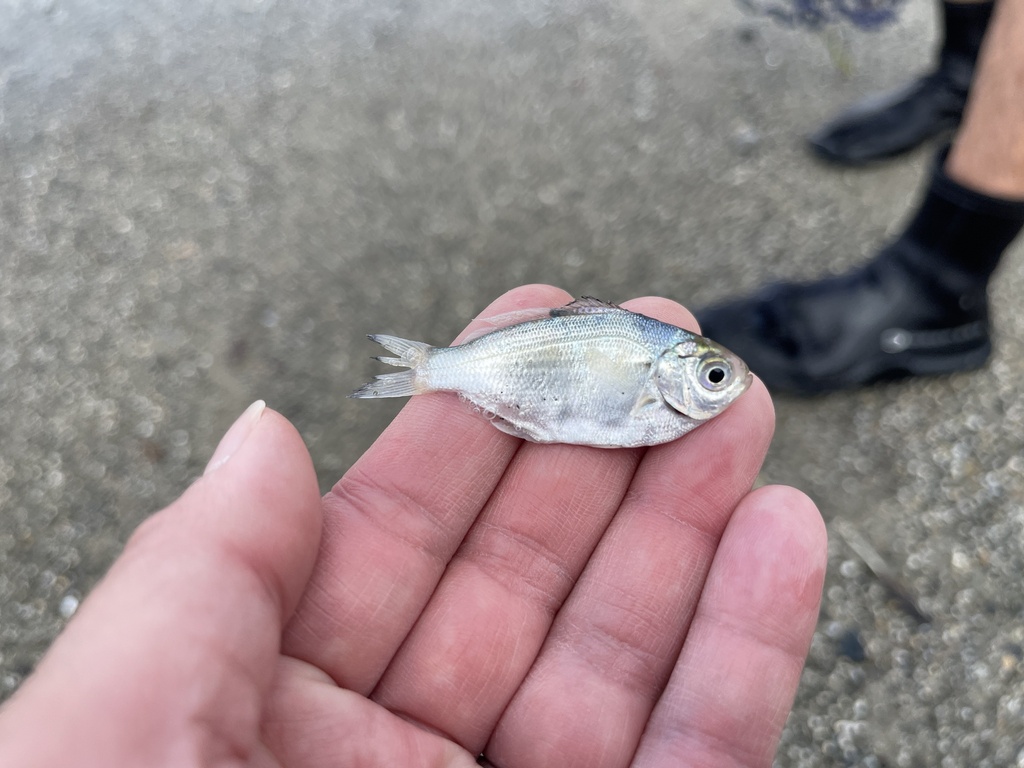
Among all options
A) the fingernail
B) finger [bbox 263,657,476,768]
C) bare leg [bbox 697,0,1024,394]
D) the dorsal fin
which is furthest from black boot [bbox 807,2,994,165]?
finger [bbox 263,657,476,768]

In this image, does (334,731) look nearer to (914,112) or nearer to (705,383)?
(705,383)

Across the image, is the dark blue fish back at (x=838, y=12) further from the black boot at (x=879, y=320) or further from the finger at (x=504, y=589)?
the finger at (x=504, y=589)

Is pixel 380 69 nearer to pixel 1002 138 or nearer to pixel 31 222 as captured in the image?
pixel 31 222

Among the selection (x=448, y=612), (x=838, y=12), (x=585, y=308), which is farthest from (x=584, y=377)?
(x=838, y=12)

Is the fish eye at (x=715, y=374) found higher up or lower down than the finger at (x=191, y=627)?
lower down

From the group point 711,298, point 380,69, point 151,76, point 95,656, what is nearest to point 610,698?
point 95,656

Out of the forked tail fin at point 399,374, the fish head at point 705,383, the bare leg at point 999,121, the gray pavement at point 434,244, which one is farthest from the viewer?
the bare leg at point 999,121

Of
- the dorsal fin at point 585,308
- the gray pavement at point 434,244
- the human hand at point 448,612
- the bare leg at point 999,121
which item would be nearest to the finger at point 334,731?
the human hand at point 448,612
